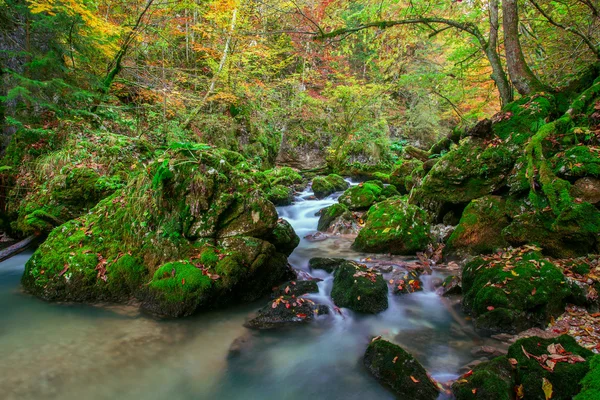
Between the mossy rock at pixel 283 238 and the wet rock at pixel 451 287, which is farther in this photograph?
the mossy rock at pixel 283 238

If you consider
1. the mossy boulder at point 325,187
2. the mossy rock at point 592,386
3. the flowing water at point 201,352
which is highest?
the mossy boulder at point 325,187

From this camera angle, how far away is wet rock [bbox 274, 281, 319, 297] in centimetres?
486

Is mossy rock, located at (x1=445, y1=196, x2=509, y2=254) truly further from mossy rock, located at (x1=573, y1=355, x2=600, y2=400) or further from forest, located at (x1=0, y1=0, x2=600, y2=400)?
mossy rock, located at (x1=573, y1=355, x2=600, y2=400)

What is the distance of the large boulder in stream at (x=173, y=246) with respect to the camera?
433 cm

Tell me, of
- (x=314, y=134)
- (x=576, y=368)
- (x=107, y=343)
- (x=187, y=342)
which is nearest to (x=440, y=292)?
(x=576, y=368)

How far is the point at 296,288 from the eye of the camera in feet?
16.1

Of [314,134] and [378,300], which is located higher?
[314,134]

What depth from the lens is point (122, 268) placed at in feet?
15.2

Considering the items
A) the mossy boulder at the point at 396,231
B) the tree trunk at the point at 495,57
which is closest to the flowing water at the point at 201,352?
the mossy boulder at the point at 396,231

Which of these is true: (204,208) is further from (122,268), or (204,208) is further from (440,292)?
(440,292)

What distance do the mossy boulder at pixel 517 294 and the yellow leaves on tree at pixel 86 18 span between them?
29.2 feet

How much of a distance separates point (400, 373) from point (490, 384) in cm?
77

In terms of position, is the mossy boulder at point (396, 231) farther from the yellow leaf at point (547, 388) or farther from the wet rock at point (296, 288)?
the yellow leaf at point (547, 388)

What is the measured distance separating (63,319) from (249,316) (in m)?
2.46
